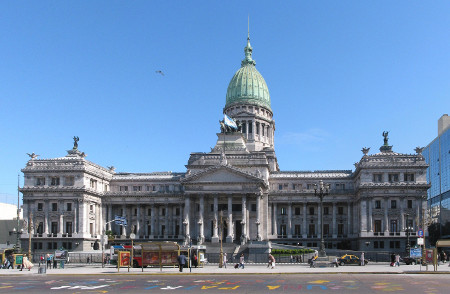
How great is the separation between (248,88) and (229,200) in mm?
41796

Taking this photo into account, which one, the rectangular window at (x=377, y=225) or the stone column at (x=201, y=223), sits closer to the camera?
the stone column at (x=201, y=223)

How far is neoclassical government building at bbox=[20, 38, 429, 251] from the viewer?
4505 inches

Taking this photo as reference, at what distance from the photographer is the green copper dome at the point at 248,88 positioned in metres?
148

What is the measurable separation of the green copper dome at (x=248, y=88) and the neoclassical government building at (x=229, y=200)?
62.6 ft

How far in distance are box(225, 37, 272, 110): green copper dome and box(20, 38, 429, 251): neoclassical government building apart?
19.1 m

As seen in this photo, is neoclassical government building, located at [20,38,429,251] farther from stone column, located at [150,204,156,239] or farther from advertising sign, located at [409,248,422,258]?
advertising sign, located at [409,248,422,258]

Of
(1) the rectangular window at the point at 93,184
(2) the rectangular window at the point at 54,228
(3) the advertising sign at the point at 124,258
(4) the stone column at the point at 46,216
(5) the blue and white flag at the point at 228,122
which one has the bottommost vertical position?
(3) the advertising sign at the point at 124,258

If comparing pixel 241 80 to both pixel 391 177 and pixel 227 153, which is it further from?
pixel 391 177

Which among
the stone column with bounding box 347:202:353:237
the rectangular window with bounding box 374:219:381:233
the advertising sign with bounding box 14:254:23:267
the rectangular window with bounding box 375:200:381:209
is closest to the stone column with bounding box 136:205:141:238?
the stone column with bounding box 347:202:353:237

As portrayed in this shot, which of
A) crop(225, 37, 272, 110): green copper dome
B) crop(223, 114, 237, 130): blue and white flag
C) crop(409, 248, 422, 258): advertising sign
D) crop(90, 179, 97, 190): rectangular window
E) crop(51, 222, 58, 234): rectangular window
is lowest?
crop(409, 248, 422, 258): advertising sign

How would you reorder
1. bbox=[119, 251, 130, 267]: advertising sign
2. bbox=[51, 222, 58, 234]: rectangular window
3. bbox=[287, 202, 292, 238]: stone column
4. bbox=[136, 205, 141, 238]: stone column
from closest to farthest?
bbox=[119, 251, 130, 267]: advertising sign → bbox=[51, 222, 58, 234]: rectangular window → bbox=[287, 202, 292, 238]: stone column → bbox=[136, 205, 141, 238]: stone column

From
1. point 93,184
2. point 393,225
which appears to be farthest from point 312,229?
point 93,184

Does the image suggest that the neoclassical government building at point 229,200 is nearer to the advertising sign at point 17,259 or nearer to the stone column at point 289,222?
the stone column at point 289,222

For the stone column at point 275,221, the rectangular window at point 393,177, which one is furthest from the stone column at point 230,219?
the rectangular window at point 393,177
